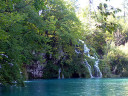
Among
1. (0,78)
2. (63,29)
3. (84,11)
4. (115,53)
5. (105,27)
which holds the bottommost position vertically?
(0,78)

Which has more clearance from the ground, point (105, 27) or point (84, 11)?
point (84, 11)

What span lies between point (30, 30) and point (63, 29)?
7116 mm

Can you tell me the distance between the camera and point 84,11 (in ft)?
142

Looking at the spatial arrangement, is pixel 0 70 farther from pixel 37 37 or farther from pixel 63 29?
pixel 63 29

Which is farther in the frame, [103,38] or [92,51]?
[103,38]

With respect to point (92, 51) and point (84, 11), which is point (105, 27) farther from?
point (84, 11)

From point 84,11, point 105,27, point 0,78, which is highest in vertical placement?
point 84,11

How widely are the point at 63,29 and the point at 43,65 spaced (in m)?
5.54

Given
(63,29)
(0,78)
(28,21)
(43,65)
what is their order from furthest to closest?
(43,65) < (63,29) < (28,21) < (0,78)

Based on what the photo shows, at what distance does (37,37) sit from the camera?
58.7ft

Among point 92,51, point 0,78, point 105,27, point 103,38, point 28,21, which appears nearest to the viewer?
point 105,27

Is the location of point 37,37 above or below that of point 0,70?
above

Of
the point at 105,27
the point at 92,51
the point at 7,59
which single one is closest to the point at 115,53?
the point at 92,51

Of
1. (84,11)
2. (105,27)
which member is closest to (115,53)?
(84,11)
